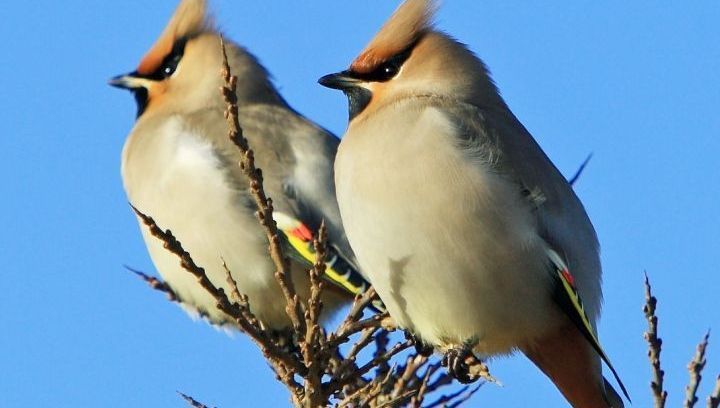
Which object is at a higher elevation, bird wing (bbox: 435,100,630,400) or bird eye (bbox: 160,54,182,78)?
bird eye (bbox: 160,54,182,78)

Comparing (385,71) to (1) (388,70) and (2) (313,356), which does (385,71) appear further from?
(2) (313,356)

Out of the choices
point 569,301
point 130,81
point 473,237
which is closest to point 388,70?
point 473,237

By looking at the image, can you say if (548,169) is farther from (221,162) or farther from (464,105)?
(221,162)

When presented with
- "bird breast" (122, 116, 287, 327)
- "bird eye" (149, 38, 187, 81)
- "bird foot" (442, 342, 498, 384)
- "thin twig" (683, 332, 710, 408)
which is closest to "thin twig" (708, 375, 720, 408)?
"thin twig" (683, 332, 710, 408)

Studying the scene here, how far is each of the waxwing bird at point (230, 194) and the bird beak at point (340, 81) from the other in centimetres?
77

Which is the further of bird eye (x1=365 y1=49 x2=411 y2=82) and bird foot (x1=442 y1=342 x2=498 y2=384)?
bird eye (x1=365 y1=49 x2=411 y2=82)

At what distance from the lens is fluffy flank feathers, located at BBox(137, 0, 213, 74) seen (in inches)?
286

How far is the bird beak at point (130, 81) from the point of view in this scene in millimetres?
7266

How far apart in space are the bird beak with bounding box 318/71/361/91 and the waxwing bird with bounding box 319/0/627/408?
174 mm

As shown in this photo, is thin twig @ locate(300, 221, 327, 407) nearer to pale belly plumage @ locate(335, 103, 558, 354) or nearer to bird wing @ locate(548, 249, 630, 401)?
pale belly plumage @ locate(335, 103, 558, 354)

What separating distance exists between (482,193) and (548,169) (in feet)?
1.45

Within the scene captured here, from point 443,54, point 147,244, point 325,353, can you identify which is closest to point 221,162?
point 147,244

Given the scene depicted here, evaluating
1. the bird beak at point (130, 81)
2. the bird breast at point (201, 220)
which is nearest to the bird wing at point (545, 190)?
the bird breast at point (201, 220)

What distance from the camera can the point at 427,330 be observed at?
4770 mm
